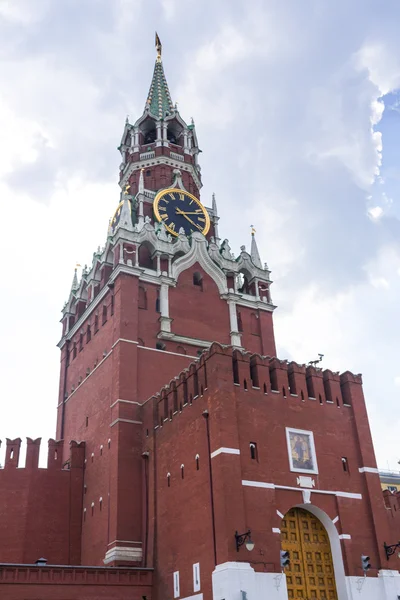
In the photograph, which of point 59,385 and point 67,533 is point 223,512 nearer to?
point 67,533

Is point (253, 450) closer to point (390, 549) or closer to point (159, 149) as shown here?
point (390, 549)

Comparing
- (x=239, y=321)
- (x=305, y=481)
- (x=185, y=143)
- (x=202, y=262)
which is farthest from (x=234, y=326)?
(x=185, y=143)

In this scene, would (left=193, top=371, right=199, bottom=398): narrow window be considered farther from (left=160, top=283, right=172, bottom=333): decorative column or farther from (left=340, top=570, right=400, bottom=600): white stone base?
(left=340, top=570, right=400, bottom=600): white stone base

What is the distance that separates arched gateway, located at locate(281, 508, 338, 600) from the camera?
27938 millimetres

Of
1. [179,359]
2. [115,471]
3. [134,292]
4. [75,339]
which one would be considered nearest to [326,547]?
[115,471]

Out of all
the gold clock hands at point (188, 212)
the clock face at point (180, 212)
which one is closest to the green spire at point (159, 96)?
the clock face at point (180, 212)

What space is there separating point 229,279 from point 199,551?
22.0 m

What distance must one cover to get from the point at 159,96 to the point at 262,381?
36.4 metres

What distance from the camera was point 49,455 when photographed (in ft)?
132

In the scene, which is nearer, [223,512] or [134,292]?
[223,512]

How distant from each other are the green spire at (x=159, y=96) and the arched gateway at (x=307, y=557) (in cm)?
3753

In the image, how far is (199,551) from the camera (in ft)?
91.5

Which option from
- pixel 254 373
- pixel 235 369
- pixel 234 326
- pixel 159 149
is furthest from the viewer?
pixel 159 149

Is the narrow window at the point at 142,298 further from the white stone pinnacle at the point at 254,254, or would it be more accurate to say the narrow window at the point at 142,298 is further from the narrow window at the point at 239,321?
the white stone pinnacle at the point at 254,254
